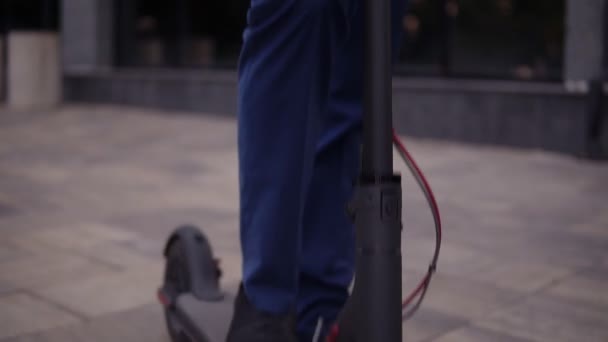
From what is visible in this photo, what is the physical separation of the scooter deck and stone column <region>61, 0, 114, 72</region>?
766 centimetres

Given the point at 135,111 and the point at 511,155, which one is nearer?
the point at 511,155

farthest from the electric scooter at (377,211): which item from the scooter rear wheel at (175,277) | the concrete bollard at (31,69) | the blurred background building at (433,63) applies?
the concrete bollard at (31,69)

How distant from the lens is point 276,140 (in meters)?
1.21

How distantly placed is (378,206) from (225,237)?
5.32 feet

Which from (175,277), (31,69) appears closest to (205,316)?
(175,277)

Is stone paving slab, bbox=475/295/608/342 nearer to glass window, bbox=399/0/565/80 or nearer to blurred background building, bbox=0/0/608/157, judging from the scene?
blurred background building, bbox=0/0/608/157

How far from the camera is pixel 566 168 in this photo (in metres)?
4.28

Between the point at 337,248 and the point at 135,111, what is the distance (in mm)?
6831

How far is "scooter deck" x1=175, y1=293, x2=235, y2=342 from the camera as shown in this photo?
1.43m

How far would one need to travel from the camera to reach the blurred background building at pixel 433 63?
4797 millimetres

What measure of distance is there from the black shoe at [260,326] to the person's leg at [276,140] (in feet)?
0.04

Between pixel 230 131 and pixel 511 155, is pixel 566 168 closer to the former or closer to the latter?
pixel 511 155

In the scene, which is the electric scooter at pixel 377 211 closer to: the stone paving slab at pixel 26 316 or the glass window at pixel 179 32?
the stone paving slab at pixel 26 316

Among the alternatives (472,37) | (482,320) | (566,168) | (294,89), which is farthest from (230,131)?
(294,89)
